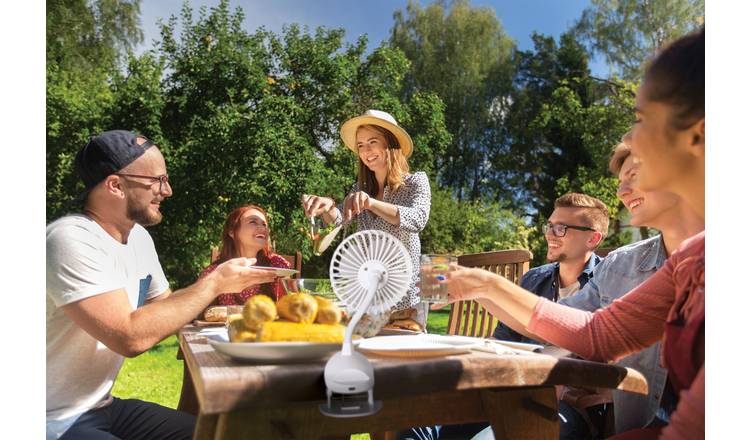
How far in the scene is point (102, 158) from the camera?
1638mm

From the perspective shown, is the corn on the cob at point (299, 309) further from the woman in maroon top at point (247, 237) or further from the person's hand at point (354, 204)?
the woman in maroon top at point (247, 237)

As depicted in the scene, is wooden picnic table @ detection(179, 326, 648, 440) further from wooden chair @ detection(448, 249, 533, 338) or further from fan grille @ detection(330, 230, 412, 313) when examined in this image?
wooden chair @ detection(448, 249, 533, 338)

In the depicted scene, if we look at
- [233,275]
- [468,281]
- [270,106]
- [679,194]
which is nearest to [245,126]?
[270,106]

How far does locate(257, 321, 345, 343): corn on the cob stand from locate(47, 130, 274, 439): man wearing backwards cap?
377 mm

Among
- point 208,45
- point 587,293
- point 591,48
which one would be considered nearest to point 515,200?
point 591,48

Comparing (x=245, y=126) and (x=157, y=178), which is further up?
(x=245, y=126)

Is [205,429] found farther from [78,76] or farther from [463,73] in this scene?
[463,73]

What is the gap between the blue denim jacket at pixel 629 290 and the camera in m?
1.44

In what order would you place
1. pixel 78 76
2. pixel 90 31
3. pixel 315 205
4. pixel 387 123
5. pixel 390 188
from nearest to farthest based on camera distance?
pixel 315 205
pixel 390 188
pixel 387 123
pixel 90 31
pixel 78 76

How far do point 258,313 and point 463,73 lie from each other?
11735 millimetres

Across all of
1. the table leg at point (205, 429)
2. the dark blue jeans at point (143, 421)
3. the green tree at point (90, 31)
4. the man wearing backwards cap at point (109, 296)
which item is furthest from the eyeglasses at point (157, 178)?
the green tree at point (90, 31)

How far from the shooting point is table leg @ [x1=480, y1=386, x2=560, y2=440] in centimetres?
113

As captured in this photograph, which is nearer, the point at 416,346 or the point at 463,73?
the point at 416,346

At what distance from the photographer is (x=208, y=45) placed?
7992mm
